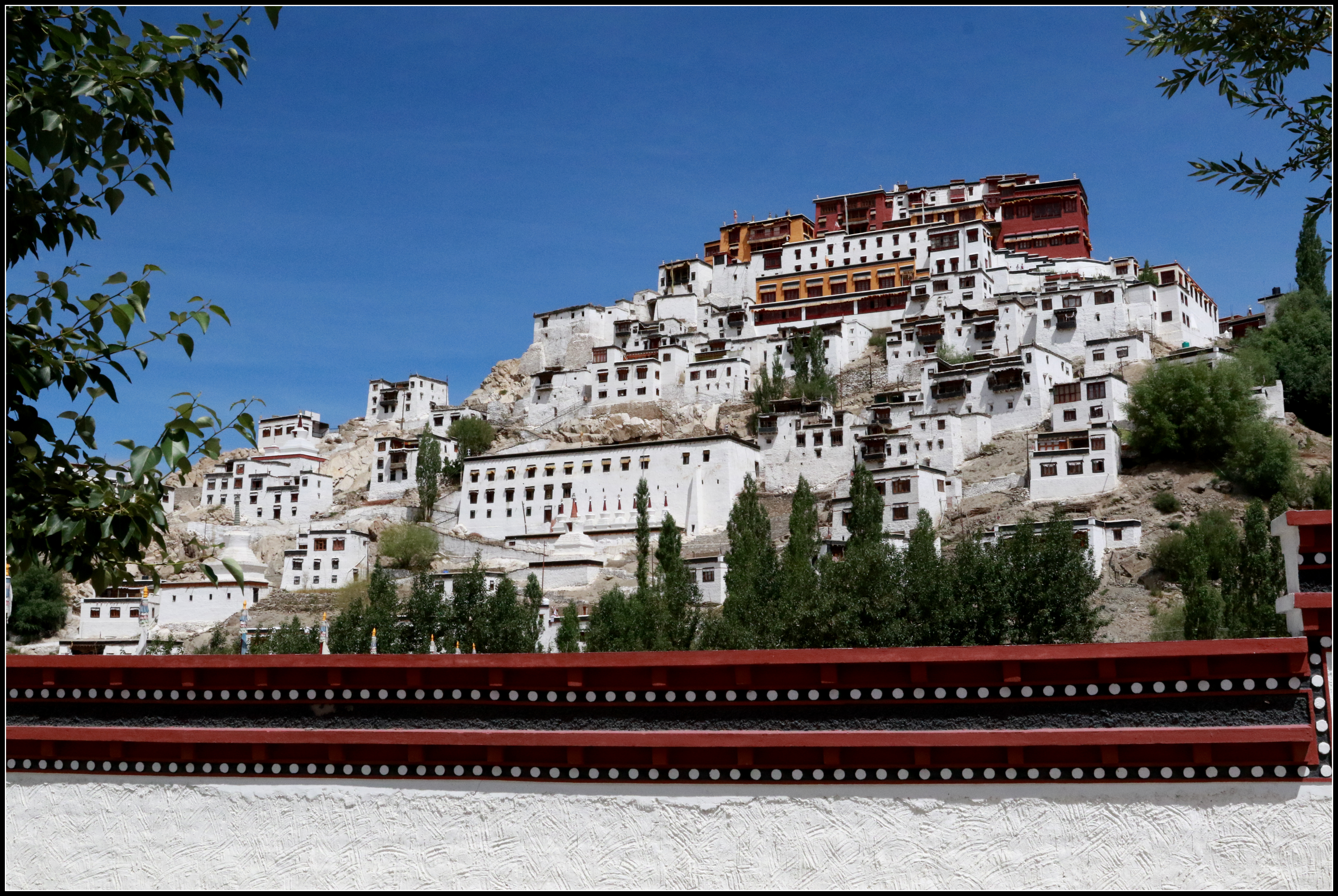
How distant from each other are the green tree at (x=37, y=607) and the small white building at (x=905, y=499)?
131 ft

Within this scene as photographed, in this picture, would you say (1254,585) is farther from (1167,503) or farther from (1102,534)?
(1167,503)

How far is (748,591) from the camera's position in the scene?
40.5m

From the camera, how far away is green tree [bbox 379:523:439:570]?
6794cm

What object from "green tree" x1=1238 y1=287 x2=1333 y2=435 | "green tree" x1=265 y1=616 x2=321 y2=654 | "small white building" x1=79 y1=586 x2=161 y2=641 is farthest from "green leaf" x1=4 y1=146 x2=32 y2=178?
"green tree" x1=1238 y1=287 x2=1333 y2=435

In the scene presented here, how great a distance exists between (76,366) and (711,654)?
3.76 m

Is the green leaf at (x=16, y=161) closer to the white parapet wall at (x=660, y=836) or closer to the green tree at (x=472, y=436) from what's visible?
the white parapet wall at (x=660, y=836)

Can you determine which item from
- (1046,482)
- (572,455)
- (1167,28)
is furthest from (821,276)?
(1167,28)

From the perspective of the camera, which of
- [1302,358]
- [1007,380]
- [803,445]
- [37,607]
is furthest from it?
[803,445]

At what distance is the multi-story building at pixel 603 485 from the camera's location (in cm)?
6881

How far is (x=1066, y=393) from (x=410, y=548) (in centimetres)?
3615

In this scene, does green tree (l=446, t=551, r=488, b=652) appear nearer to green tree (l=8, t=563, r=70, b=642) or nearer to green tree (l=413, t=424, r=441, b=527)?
green tree (l=413, t=424, r=441, b=527)

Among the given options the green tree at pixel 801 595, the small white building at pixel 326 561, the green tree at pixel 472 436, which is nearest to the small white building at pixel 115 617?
the small white building at pixel 326 561

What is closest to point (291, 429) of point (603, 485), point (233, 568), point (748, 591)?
point (603, 485)

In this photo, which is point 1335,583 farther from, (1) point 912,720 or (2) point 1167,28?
(2) point 1167,28
